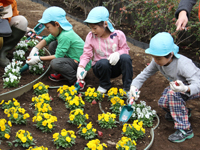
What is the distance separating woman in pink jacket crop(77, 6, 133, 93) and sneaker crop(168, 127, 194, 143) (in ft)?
2.96

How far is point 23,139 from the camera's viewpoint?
211 cm

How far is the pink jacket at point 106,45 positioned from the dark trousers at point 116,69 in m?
0.14

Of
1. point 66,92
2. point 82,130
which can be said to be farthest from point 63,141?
point 66,92

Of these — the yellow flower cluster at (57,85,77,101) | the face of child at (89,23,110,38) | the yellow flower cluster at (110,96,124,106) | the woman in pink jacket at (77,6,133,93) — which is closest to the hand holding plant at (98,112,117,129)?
the yellow flower cluster at (110,96,124,106)

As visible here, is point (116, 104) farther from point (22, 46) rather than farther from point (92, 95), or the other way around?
point (22, 46)

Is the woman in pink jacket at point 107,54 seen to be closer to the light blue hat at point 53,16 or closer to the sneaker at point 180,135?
the light blue hat at point 53,16

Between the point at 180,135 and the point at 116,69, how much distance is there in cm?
121

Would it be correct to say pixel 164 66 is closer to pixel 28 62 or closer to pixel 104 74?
pixel 104 74

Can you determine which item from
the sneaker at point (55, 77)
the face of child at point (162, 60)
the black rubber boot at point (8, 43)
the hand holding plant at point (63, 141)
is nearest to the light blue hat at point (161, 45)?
the face of child at point (162, 60)

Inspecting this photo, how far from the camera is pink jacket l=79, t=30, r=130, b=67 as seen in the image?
123 inches

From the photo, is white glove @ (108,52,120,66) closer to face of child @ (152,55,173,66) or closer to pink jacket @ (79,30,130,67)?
pink jacket @ (79,30,130,67)

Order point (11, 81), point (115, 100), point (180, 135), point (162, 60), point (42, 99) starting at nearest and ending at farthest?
point (162, 60)
point (180, 135)
point (42, 99)
point (115, 100)
point (11, 81)

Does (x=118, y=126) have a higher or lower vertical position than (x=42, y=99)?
lower

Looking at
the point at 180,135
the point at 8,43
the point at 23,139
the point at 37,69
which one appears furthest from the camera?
the point at 8,43
